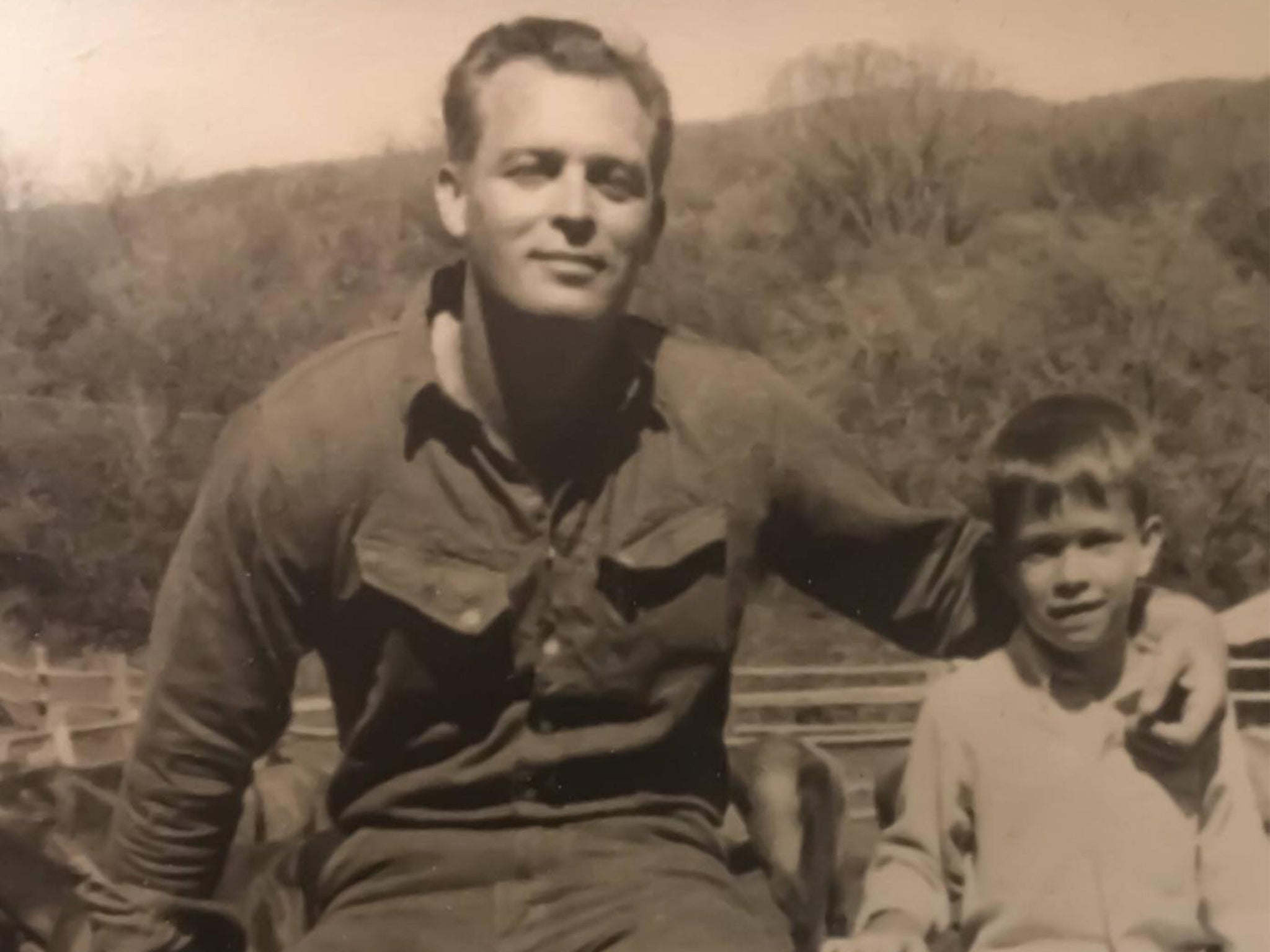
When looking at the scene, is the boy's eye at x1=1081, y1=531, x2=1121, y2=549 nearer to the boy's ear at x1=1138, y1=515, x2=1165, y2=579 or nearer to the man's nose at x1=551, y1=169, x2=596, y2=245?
the boy's ear at x1=1138, y1=515, x2=1165, y2=579

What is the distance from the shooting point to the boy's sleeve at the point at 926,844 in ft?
4.57

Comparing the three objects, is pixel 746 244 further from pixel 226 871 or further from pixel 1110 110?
pixel 226 871

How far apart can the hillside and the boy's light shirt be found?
18cm

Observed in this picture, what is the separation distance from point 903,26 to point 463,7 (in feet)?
1.43

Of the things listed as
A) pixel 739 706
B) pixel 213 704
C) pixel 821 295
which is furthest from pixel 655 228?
pixel 213 704

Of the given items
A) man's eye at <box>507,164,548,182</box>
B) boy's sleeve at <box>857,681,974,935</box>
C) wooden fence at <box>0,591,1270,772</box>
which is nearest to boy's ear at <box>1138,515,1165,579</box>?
wooden fence at <box>0,591,1270,772</box>

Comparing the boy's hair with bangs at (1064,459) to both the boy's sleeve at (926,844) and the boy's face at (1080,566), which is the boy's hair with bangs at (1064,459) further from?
the boy's sleeve at (926,844)

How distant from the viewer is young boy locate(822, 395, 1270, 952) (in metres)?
1.38

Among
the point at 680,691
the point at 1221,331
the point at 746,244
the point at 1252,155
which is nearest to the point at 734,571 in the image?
the point at 680,691

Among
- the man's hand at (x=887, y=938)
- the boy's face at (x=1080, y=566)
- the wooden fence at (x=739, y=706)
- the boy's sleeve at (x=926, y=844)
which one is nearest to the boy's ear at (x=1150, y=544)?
the boy's face at (x=1080, y=566)

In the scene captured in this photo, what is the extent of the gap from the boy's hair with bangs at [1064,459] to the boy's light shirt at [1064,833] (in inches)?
5.1

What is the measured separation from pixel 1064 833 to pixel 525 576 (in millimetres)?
548

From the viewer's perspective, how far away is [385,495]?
4.54 ft

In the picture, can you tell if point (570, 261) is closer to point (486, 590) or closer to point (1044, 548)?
point (486, 590)
